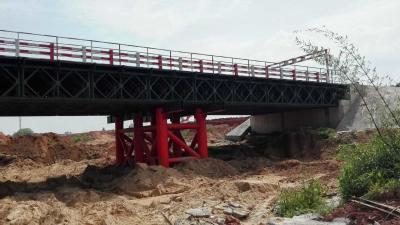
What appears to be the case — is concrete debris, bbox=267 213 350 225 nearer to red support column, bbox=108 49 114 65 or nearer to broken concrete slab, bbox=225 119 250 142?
red support column, bbox=108 49 114 65

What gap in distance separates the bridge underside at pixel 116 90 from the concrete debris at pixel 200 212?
8413mm

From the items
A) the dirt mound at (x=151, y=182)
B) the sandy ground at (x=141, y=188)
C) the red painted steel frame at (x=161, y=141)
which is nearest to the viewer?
the sandy ground at (x=141, y=188)

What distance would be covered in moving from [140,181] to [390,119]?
1256 centimetres

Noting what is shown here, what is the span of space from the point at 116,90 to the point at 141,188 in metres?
5.70

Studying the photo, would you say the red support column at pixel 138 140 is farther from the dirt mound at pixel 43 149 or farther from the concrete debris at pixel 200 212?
the concrete debris at pixel 200 212

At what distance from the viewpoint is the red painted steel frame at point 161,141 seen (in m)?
25.0

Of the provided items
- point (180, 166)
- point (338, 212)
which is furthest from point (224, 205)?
point (180, 166)

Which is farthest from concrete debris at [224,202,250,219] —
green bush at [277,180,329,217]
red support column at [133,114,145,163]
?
red support column at [133,114,145,163]

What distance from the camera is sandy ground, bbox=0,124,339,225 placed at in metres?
14.8

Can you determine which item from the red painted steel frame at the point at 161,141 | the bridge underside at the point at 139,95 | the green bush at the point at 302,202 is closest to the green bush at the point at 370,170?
the green bush at the point at 302,202

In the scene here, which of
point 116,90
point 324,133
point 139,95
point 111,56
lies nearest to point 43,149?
point 139,95

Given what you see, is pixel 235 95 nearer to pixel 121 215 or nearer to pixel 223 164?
pixel 223 164

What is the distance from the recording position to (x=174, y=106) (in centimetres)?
2589

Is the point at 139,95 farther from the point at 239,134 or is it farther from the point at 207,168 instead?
the point at 239,134
